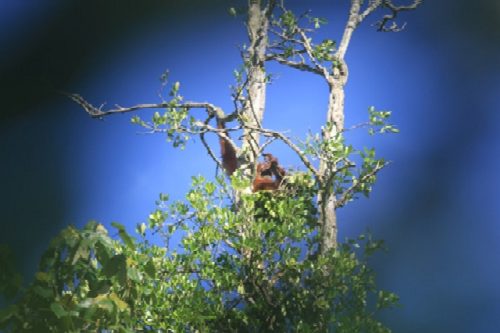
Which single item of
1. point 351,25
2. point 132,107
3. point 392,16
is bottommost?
point 132,107

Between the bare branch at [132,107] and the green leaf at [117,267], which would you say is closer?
the green leaf at [117,267]

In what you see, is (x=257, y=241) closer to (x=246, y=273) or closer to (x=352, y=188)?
(x=246, y=273)

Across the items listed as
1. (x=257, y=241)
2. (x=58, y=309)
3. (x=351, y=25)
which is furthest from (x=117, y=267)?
(x=351, y=25)

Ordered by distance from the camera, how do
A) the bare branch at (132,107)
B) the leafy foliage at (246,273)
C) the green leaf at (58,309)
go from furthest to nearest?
the bare branch at (132,107), the leafy foliage at (246,273), the green leaf at (58,309)

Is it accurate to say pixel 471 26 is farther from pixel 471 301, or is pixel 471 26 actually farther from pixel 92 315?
pixel 92 315

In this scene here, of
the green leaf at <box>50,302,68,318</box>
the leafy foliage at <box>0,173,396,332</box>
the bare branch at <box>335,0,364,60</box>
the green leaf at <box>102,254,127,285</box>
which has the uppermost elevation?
the bare branch at <box>335,0,364,60</box>

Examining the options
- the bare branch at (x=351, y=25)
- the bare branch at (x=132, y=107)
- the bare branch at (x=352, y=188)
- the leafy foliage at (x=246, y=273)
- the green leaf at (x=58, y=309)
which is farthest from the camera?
the bare branch at (x=351, y=25)

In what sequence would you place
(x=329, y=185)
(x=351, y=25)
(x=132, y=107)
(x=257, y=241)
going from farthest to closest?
(x=351, y=25) → (x=132, y=107) → (x=329, y=185) → (x=257, y=241)

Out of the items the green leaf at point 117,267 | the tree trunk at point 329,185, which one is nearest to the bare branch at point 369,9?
the tree trunk at point 329,185

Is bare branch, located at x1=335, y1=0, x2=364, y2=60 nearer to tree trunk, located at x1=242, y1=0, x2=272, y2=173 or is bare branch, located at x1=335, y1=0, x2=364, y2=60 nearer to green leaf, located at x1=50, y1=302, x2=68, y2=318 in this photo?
tree trunk, located at x1=242, y1=0, x2=272, y2=173

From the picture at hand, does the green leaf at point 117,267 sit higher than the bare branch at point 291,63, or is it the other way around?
the bare branch at point 291,63

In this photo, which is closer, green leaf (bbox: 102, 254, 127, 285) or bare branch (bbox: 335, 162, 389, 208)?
green leaf (bbox: 102, 254, 127, 285)

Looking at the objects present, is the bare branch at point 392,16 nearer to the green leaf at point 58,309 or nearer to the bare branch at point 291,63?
the bare branch at point 291,63

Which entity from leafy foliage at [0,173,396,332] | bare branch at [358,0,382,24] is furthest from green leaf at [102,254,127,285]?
bare branch at [358,0,382,24]
